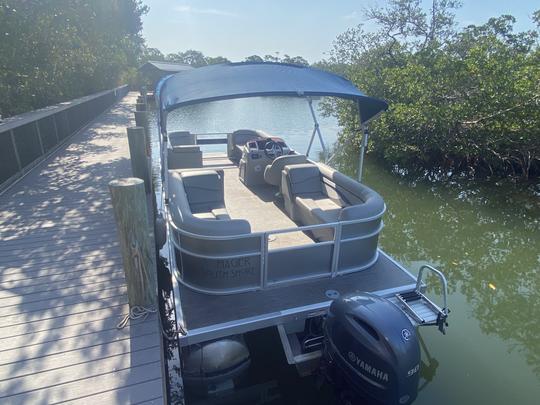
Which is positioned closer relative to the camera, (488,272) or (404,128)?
(488,272)

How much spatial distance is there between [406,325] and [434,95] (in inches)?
360

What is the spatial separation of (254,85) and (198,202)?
1.51m

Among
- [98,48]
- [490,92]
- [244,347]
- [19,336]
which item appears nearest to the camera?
[19,336]

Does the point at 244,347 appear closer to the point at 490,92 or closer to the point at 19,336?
the point at 19,336

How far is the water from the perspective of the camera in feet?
10.9

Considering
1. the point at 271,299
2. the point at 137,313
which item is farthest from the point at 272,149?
the point at 137,313

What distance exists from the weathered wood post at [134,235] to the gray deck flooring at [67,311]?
0.29 m

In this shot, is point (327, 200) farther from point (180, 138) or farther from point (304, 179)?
point (180, 138)

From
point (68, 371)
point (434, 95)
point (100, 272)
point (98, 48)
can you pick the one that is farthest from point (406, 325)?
point (98, 48)

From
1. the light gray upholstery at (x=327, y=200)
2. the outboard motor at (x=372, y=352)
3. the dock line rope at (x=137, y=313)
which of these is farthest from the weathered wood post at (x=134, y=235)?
the light gray upholstery at (x=327, y=200)

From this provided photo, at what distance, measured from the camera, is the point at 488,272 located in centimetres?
544

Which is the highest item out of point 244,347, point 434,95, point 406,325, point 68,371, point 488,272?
point 434,95

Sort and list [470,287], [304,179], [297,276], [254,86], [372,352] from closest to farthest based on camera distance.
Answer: [372,352], [297,276], [254,86], [304,179], [470,287]

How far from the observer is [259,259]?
10.6 ft
